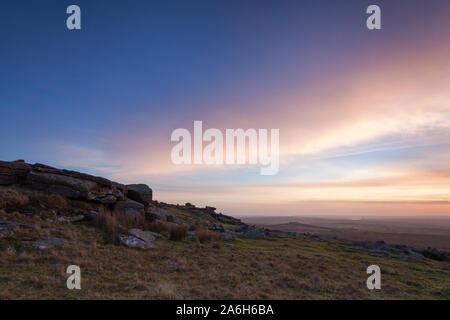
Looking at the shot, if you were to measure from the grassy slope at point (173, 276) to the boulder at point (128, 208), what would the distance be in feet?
21.2

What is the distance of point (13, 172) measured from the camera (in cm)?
2000

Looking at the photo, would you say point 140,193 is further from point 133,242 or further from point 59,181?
point 133,242

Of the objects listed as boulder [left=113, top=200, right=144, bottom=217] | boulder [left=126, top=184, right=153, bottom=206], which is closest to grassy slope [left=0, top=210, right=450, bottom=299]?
boulder [left=113, top=200, right=144, bottom=217]

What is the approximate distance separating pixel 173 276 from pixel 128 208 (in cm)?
1460

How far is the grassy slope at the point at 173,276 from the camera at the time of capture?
7793 millimetres

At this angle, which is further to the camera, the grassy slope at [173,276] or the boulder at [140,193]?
the boulder at [140,193]

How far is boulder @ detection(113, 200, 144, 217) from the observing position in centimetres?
2140

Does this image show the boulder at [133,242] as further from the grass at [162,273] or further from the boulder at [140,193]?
the boulder at [140,193]

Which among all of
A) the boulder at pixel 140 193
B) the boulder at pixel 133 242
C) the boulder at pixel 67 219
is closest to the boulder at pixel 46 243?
the boulder at pixel 133 242

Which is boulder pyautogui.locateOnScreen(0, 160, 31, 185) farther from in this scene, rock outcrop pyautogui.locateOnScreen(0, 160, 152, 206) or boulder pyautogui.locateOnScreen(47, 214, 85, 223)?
boulder pyautogui.locateOnScreen(47, 214, 85, 223)

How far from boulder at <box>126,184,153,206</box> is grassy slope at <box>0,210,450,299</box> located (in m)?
11.5

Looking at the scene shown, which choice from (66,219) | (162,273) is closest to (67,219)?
(66,219)

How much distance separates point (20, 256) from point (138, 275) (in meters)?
5.42
